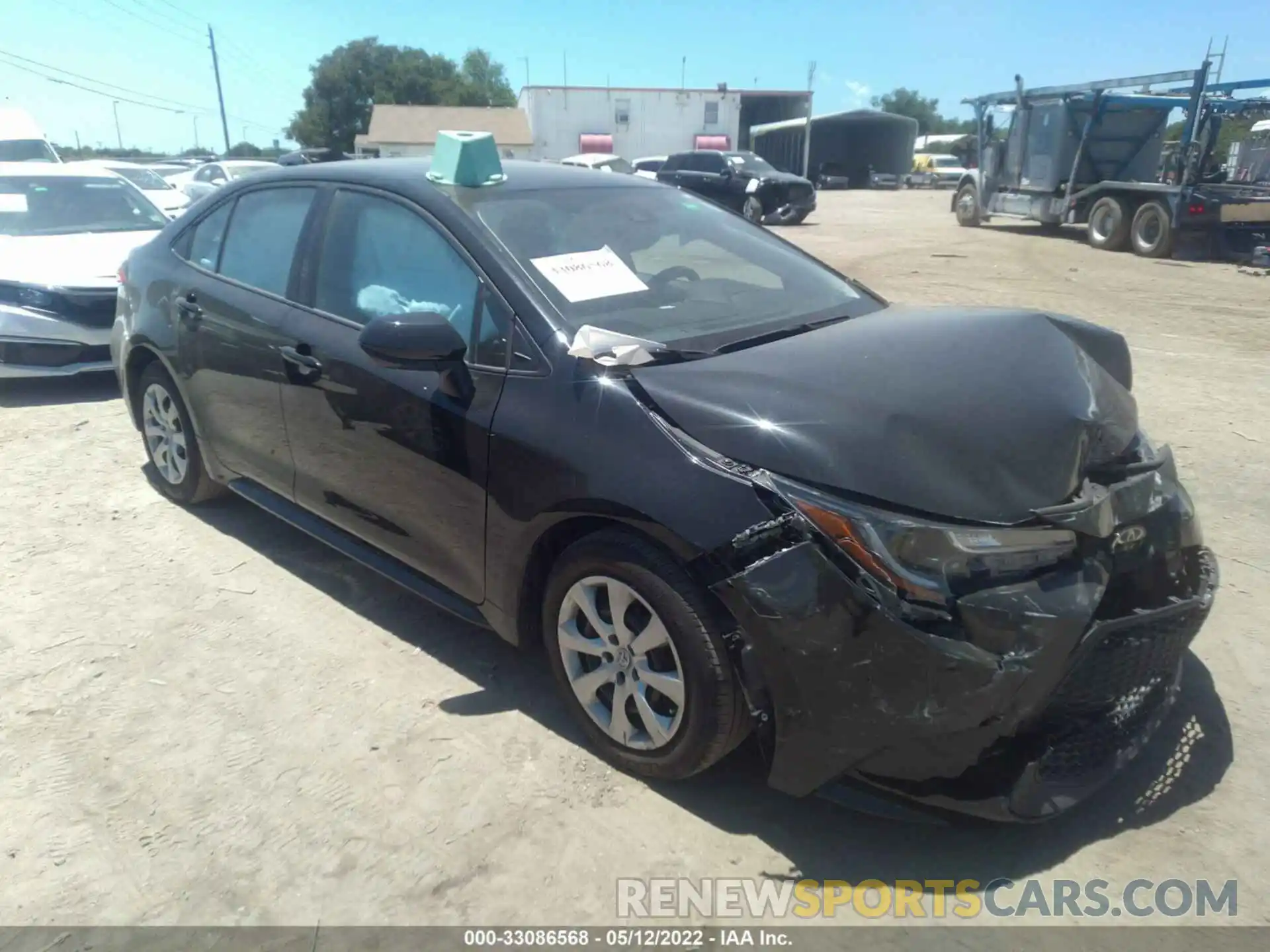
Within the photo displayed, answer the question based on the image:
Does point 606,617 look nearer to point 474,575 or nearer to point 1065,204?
point 474,575

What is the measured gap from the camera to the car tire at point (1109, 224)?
1664cm

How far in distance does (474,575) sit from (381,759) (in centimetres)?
63

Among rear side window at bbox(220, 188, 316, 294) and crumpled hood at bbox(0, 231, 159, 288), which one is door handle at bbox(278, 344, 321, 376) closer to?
rear side window at bbox(220, 188, 316, 294)

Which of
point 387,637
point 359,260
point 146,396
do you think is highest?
point 359,260

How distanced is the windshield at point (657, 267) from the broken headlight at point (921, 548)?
2.92 feet

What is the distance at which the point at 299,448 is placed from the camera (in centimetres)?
366

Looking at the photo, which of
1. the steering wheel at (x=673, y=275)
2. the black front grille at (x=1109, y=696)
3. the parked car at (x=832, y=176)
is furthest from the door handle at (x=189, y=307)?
the parked car at (x=832, y=176)

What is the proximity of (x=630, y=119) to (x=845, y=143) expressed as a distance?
1246 cm

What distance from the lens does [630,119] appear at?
49156mm

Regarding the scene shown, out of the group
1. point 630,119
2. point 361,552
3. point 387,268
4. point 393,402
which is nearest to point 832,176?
point 630,119

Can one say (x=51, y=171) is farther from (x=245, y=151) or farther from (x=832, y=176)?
(x=245, y=151)

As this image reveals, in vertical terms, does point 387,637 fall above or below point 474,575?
below

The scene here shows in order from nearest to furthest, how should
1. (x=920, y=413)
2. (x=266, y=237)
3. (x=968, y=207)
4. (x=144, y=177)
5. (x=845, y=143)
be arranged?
(x=920, y=413) < (x=266, y=237) < (x=144, y=177) < (x=968, y=207) < (x=845, y=143)
